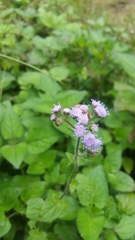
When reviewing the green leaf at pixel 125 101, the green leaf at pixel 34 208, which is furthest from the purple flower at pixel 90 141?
the green leaf at pixel 125 101

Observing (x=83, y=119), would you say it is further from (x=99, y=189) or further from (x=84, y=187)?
(x=99, y=189)

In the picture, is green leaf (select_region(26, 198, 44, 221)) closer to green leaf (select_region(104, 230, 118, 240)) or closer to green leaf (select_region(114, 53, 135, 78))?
green leaf (select_region(104, 230, 118, 240))

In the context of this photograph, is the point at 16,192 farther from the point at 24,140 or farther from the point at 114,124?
the point at 114,124

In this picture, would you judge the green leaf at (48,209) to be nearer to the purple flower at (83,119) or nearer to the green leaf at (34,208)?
the green leaf at (34,208)

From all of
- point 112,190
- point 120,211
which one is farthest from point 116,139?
point 120,211

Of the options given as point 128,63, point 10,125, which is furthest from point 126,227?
point 128,63

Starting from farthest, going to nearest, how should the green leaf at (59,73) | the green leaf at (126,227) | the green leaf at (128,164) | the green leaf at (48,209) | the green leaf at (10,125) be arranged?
1. the green leaf at (59,73)
2. the green leaf at (128,164)
3. the green leaf at (10,125)
4. the green leaf at (126,227)
5. the green leaf at (48,209)

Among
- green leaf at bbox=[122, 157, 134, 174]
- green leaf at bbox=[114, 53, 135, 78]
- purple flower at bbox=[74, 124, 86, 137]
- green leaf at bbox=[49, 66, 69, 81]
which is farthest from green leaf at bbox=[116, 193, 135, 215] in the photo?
green leaf at bbox=[49, 66, 69, 81]
